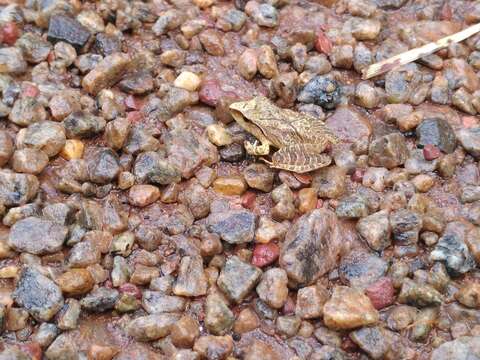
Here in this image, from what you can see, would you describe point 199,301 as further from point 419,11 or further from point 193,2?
point 419,11

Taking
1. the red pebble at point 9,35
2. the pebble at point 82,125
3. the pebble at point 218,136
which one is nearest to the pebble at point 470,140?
the pebble at point 218,136

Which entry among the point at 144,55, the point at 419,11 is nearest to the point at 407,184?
the point at 419,11

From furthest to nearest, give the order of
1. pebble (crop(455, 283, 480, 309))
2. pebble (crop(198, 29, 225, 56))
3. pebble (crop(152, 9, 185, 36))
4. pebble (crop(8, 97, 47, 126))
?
pebble (crop(152, 9, 185, 36)), pebble (crop(198, 29, 225, 56)), pebble (crop(8, 97, 47, 126)), pebble (crop(455, 283, 480, 309))

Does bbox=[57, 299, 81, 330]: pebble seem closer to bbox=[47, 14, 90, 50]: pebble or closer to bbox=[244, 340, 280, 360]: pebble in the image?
bbox=[244, 340, 280, 360]: pebble

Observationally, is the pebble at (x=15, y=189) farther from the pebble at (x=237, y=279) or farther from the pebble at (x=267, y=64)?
the pebble at (x=267, y=64)

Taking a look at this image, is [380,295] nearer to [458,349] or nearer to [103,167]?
[458,349]

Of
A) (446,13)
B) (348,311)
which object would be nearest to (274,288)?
(348,311)

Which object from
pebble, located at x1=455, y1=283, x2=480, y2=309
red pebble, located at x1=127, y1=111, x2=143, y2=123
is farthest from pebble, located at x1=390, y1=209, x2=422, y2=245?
red pebble, located at x1=127, y1=111, x2=143, y2=123
